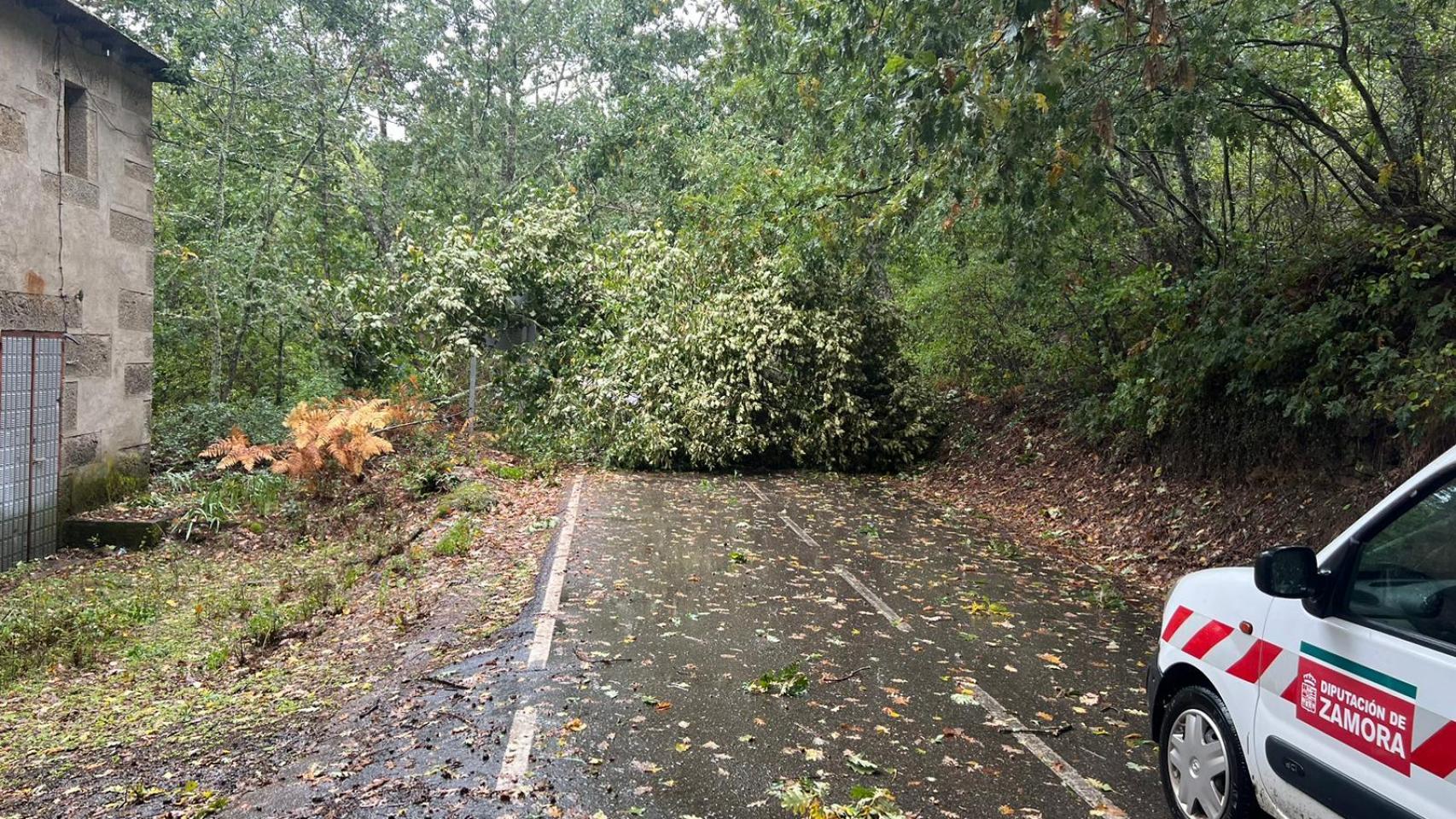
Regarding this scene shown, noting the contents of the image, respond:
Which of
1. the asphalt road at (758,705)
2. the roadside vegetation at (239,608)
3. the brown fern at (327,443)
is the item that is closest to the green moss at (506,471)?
the roadside vegetation at (239,608)

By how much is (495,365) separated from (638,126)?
830 centimetres

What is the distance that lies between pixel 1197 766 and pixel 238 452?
13.8 metres

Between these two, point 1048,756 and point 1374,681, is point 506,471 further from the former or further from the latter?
point 1374,681

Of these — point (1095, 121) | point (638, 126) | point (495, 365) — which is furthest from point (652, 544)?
point (638, 126)

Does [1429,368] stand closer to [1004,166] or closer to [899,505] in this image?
[1004,166]

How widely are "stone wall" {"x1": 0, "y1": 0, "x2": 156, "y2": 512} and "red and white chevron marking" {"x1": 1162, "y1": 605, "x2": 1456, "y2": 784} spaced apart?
39.3 ft

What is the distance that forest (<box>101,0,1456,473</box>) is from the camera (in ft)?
27.9

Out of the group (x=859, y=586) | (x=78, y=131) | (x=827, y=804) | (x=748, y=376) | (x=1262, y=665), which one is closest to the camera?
(x=1262, y=665)

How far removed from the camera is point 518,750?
15.7 ft

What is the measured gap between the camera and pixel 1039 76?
21.4 ft

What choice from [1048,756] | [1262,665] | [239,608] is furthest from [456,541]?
[1262,665]

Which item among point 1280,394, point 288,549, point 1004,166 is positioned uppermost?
point 1004,166

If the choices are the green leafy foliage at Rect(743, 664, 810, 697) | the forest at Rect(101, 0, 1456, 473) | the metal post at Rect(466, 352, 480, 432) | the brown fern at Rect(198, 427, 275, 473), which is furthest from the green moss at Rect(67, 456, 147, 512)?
the green leafy foliage at Rect(743, 664, 810, 697)

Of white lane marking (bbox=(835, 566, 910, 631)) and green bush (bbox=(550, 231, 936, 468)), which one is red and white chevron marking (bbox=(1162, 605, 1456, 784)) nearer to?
white lane marking (bbox=(835, 566, 910, 631))
